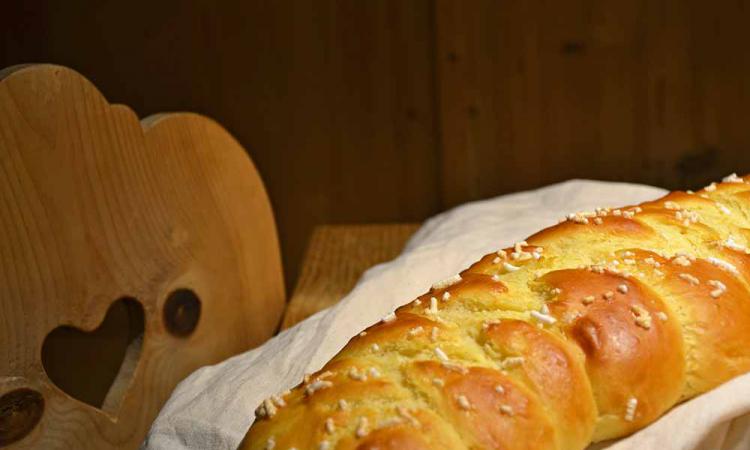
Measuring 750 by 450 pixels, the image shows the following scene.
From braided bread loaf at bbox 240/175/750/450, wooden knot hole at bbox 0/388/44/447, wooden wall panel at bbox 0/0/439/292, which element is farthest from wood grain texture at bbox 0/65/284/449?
wooden wall panel at bbox 0/0/439/292

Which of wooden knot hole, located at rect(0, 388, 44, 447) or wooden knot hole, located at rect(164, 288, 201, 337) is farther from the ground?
wooden knot hole, located at rect(0, 388, 44, 447)

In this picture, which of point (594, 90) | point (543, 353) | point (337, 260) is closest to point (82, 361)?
point (337, 260)

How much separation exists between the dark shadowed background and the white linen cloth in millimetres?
411

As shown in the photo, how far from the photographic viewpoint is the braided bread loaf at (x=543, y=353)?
796 millimetres

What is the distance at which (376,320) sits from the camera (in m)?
1.21

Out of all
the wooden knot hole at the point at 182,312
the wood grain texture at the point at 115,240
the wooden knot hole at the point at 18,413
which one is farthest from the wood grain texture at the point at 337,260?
the wooden knot hole at the point at 18,413

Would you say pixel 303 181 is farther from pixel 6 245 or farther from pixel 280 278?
pixel 6 245

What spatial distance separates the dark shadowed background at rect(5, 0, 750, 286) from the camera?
1957 mm

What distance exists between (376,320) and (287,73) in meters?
1.00

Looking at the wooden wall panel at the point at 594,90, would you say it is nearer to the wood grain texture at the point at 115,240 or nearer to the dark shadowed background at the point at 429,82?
the dark shadowed background at the point at 429,82

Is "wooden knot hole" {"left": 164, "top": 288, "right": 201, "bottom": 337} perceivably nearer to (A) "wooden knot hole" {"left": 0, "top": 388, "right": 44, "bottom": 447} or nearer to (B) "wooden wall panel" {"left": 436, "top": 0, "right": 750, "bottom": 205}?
(A) "wooden knot hole" {"left": 0, "top": 388, "right": 44, "bottom": 447}

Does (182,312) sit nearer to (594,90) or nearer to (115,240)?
(115,240)

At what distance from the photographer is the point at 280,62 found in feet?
6.80

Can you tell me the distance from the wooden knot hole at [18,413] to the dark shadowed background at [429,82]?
119cm
